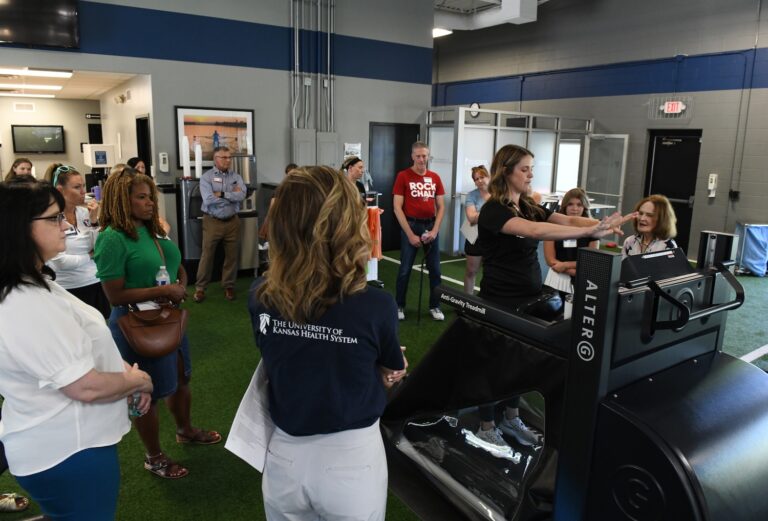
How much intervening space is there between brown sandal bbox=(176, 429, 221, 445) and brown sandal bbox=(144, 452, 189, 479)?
27cm

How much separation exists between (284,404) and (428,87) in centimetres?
800

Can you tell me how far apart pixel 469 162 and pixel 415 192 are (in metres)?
3.22

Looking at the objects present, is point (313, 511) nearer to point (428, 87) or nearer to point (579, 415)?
point (579, 415)

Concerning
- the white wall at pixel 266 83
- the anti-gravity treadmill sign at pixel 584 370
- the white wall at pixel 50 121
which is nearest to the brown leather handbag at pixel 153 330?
the anti-gravity treadmill sign at pixel 584 370

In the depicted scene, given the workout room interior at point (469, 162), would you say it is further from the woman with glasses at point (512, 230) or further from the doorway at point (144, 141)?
the woman with glasses at point (512, 230)

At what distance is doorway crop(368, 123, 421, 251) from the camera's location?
825 centimetres

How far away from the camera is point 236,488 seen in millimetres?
2617

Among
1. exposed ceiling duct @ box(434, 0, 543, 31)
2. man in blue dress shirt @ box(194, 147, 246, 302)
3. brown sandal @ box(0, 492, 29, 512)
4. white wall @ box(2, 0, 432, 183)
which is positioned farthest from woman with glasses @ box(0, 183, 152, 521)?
exposed ceiling duct @ box(434, 0, 543, 31)

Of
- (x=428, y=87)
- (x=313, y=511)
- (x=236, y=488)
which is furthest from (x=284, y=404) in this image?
(x=428, y=87)

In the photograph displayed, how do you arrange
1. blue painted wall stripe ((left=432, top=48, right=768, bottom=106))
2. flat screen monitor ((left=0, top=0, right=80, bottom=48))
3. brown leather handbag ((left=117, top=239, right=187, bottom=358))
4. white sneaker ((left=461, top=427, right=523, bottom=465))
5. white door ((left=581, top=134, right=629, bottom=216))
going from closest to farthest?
white sneaker ((left=461, top=427, right=523, bottom=465)) → brown leather handbag ((left=117, top=239, right=187, bottom=358)) → flat screen monitor ((left=0, top=0, right=80, bottom=48)) → blue painted wall stripe ((left=432, top=48, right=768, bottom=106)) → white door ((left=581, top=134, right=629, bottom=216))

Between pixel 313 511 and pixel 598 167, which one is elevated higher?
pixel 598 167

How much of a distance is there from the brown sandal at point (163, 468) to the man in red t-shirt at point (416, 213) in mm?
2746

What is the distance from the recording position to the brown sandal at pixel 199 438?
2.97 meters

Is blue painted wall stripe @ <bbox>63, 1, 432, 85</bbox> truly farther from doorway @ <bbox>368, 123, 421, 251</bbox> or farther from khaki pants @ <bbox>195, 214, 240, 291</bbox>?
khaki pants @ <bbox>195, 214, 240, 291</bbox>
